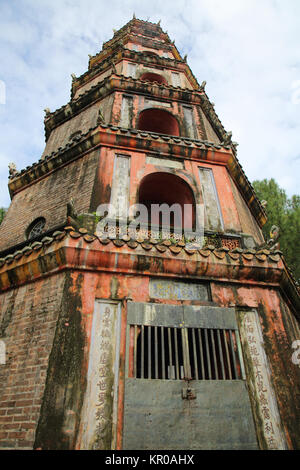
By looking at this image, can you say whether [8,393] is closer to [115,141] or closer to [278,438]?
[278,438]

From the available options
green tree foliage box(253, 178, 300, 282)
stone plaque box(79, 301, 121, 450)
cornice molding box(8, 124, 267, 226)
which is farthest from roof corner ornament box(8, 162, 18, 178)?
green tree foliage box(253, 178, 300, 282)

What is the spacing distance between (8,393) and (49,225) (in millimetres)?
4555

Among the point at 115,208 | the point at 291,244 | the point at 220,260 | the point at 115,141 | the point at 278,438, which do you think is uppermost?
the point at 291,244

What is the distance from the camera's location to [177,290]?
6973mm

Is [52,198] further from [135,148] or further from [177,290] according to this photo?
[177,290]

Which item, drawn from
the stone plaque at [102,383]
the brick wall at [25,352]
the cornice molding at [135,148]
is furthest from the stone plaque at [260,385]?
the cornice molding at [135,148]

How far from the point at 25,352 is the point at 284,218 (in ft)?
47.0

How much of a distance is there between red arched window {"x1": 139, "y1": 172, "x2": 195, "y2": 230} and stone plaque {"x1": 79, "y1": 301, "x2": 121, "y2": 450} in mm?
4308

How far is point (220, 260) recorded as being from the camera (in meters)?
7.19

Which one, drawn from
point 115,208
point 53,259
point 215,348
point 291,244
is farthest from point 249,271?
point 291,244

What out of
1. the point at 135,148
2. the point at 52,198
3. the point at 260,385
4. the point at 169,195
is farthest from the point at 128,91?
the point at 260,385

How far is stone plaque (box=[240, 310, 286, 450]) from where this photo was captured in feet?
18.1

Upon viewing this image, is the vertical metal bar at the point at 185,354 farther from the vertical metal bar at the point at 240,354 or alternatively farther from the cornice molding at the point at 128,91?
the cornice molding at the point at 128,91

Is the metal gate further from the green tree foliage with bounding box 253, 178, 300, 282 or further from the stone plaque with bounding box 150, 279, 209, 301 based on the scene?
the green tree foliage with bounding box 253, 178, 300, 282
